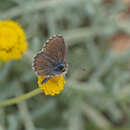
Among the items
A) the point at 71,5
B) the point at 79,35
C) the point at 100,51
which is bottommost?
the point at 100,51

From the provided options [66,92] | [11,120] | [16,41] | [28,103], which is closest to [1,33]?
[16,41]

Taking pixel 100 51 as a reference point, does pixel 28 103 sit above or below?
below

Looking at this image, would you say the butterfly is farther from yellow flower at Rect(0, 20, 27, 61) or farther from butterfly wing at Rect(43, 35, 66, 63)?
yellow flower at Rect(0, 20, 27, 61)

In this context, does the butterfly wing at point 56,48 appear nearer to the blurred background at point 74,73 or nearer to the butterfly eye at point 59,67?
the butterfly eye at point 59,67

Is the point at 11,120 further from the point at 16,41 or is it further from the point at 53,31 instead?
the point at 53,31

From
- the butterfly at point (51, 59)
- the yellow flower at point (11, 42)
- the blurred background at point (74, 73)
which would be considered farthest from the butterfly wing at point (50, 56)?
the blurred background at point (74, 73)

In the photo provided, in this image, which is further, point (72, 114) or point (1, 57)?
point (72, 114)

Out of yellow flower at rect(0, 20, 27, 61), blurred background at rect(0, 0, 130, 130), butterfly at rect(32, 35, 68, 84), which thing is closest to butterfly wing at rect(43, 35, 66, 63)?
butterfly at rect(32, 35, 68, 84)
